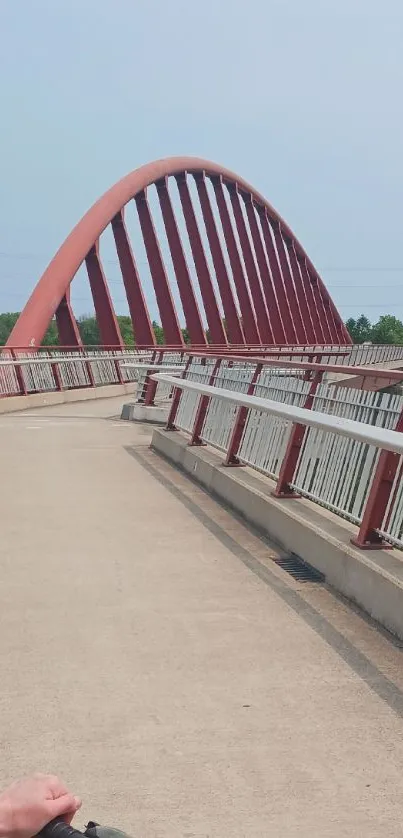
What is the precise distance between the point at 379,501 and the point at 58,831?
412 cm

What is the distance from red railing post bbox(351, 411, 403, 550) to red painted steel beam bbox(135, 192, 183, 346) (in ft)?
126

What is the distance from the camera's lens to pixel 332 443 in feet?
24.5

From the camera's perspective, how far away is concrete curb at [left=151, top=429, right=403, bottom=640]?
5.10m

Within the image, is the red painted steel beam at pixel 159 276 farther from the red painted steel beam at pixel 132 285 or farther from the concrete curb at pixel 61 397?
the concrete curb at pixel 61 397

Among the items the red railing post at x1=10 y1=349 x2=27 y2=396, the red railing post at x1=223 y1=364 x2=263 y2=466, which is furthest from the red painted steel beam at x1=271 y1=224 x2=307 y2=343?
the red railing post at x1=223 y1=364 x2=263 y2=466

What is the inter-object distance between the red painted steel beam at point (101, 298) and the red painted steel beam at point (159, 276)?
6.29 metres

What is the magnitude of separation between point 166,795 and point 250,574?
3.18 metres

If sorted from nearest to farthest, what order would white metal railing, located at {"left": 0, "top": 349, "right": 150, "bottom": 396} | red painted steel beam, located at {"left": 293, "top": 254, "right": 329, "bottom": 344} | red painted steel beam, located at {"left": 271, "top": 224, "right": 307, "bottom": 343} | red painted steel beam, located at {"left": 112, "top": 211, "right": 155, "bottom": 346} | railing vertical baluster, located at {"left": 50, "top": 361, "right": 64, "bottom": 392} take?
white metal railing, located at {"left": 0, "top": 349, "right": 150, "bottom": 396} < railing vertical baluster, located at {"left": 50, "top": 361, "right": 64, "bottom": 392} < red painted steel beam, located at {"left": 112, "top": 211, "right": 155, "bottom": 346} < red painted steel beam, located at {"left": 271, "top": 224, "right": 307, "bottom": 343} < red painted steel beam, located at {"left": 293, "top": 254, "right": 329, "bottom": 344}

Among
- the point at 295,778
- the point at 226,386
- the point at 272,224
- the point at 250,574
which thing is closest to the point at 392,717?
the point at 295,778

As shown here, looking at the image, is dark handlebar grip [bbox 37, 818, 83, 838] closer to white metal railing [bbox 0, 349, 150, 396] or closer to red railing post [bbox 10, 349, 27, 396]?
white metal railing [bbox 0, 349, 150, 396]

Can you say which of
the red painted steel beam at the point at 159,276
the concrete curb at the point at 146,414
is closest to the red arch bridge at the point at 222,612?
the concrete curb at the point at 146,414

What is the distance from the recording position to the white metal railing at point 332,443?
19.0ft

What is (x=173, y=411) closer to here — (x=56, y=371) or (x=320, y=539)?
(x=320, y=539)

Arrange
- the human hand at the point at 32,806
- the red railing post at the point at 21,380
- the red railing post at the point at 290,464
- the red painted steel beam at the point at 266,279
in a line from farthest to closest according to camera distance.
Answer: the red painted steel beam at the point at 266,279 < the red railing post at the point at 21,380 < the red railing post at the point at 290,464 < the human hand at the point at 32,806
